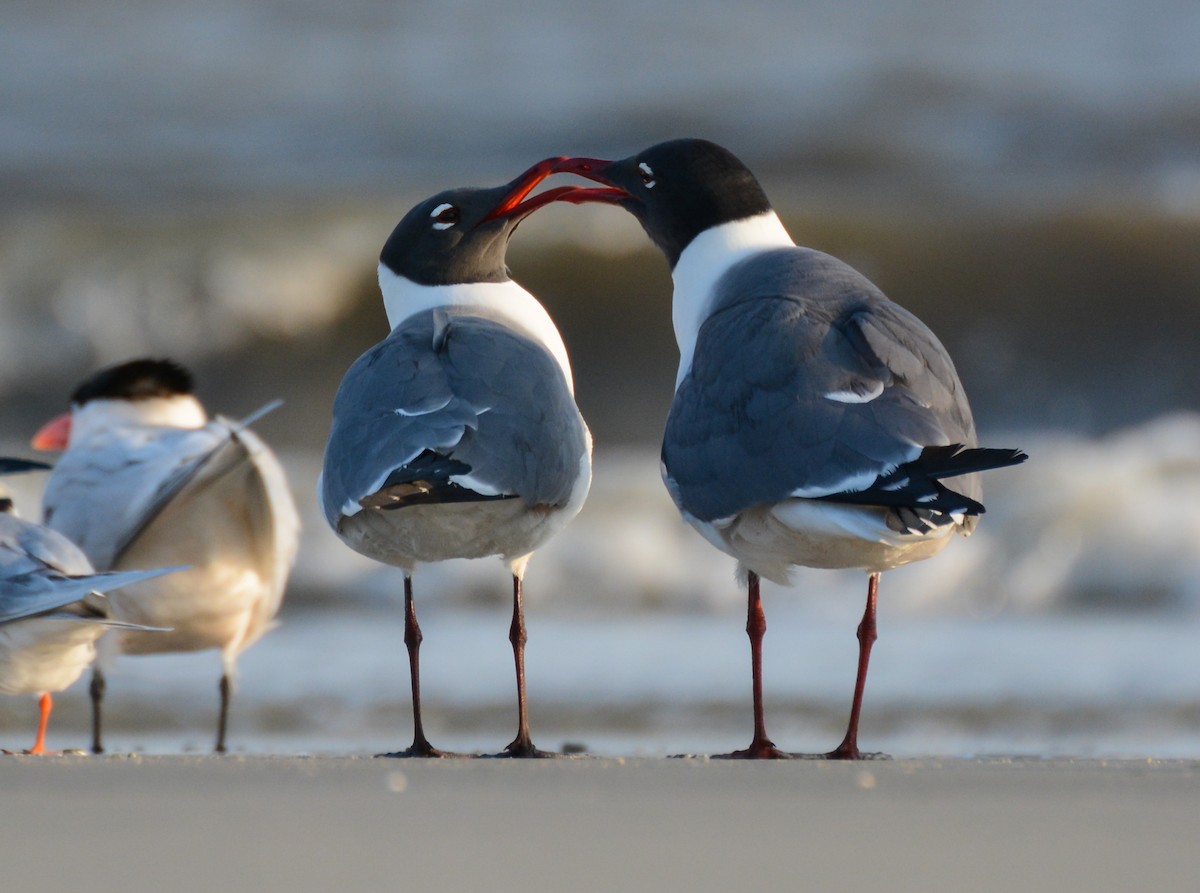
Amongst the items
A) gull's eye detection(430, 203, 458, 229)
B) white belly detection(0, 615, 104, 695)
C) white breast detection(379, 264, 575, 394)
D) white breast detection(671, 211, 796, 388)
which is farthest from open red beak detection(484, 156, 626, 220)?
white belly detection(0, 615, 104, 695)

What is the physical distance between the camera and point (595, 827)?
2.93 metres

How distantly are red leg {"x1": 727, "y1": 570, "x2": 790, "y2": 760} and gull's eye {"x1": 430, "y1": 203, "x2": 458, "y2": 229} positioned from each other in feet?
4.10

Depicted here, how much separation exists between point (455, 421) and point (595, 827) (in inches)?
55.7

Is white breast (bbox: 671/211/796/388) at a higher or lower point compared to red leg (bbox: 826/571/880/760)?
higher

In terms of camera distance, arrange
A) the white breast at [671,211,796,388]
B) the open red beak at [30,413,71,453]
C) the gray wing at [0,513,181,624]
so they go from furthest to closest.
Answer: the open red beak at [30,413,71,453] → the white breast at [671,211,796,388] → the gray wing at [0,513,181,624]

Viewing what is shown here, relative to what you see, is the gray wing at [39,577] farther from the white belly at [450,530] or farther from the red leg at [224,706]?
the red leg at [224,706]

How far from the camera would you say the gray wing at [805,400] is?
3.84 m

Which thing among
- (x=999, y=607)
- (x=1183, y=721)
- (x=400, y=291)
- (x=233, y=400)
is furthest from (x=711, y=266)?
(x=233, y=400)

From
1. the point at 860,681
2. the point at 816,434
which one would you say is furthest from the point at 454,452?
the point at 860,681

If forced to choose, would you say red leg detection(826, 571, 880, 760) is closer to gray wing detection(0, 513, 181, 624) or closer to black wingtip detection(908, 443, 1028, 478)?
black wingtip detection(908, 443, 1028, 478)

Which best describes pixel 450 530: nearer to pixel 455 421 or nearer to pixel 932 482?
pixel 455 421

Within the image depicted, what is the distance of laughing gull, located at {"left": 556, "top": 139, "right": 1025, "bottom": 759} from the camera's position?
3.76 metres

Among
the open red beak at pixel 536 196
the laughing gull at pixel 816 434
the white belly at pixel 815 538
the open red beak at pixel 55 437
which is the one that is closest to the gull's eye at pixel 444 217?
the open red beak at pixel 536 196

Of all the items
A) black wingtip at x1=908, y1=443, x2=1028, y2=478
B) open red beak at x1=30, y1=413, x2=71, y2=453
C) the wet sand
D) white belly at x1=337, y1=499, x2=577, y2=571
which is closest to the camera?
the wet sand
